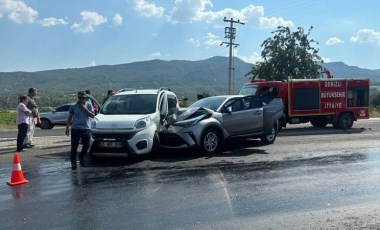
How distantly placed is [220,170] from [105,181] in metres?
2.54

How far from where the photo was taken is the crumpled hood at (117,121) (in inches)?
427

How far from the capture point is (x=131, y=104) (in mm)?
12031

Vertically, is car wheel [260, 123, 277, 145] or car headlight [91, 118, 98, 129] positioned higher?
car headlight [91, 118, 98, 129]

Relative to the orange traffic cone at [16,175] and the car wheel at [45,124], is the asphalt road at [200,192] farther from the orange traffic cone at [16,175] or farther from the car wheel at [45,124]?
the car wheel at [45,124]

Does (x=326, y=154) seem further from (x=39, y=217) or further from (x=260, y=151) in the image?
(x=39, y=217)

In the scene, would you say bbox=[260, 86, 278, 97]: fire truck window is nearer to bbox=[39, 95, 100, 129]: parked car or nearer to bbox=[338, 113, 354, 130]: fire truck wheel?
bbox=[338, 113, 354, 130]: fire truck wheel

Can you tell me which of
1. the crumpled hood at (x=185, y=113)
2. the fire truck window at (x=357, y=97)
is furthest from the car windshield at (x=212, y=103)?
the fire truck window at (x=357, y=97)

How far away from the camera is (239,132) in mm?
12969

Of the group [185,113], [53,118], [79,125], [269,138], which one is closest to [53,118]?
[53,118]

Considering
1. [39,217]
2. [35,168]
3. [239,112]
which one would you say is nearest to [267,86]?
[239,112]

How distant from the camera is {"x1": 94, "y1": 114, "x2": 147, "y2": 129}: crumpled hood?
35.6 ft

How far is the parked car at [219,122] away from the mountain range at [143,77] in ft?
280

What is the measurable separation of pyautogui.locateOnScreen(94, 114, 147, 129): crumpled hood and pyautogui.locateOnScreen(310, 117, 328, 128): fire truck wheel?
11923 millimetres

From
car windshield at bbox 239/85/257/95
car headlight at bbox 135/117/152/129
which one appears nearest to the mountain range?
car windshield at bbox 239/85/257/95
